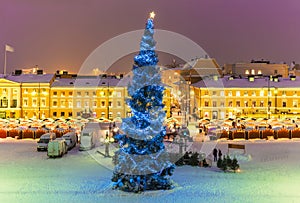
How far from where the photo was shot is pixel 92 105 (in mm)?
73312

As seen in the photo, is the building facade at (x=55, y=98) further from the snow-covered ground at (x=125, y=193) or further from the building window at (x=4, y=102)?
the snow-covered ground at (x=125, y=193)

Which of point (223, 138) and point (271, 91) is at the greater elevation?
point (271, 91)

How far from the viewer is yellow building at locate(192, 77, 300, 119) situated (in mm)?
72812

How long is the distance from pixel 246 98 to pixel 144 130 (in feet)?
200

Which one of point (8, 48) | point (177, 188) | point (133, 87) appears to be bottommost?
point (177, 188)

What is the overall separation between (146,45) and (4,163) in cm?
Answer: 1182

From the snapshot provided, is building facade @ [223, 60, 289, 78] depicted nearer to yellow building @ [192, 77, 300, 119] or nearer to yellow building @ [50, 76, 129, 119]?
yellow building @ [192, 77, 300, 119]

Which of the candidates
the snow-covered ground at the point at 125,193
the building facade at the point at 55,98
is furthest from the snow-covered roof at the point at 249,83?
the snow-covered ground at the point at 125,193

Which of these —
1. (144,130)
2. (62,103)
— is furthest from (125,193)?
(62,103)

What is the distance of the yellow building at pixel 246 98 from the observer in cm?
7281

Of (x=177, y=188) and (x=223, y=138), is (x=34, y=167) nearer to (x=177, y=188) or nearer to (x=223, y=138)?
(x=177, y=188)

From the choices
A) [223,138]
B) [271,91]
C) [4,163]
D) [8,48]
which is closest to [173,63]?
[271,91]

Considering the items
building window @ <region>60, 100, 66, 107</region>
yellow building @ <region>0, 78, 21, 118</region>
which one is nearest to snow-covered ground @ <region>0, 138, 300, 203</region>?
building window @ <region>60, 100, 66, 107</region>

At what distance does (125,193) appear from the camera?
15.4 meters
